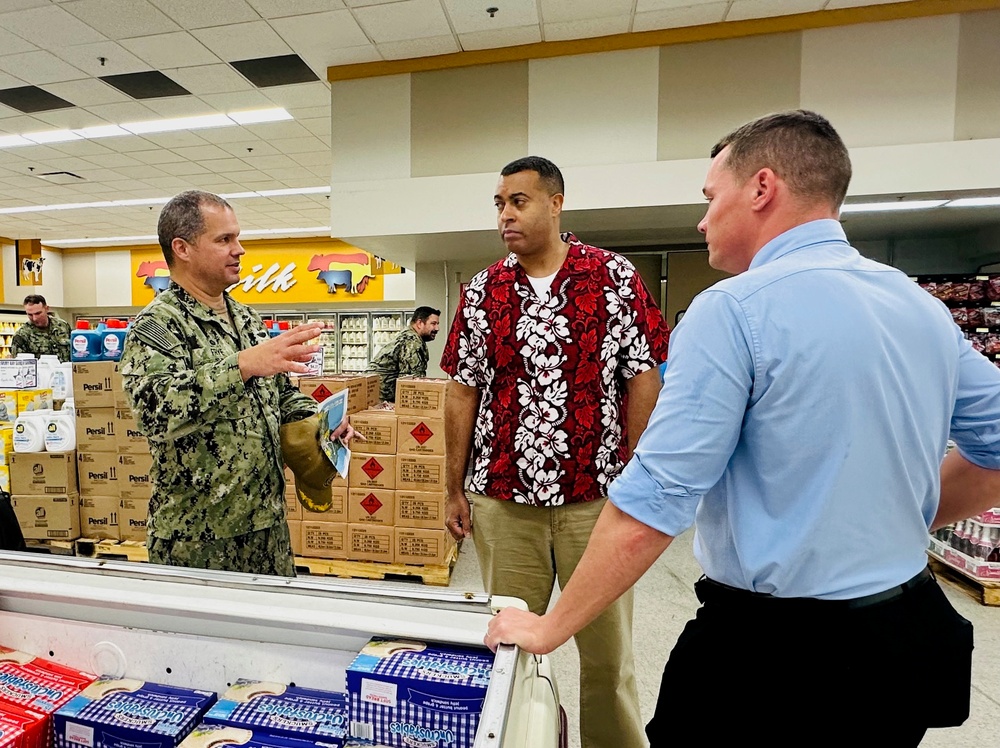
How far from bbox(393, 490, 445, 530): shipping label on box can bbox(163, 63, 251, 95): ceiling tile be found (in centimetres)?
383

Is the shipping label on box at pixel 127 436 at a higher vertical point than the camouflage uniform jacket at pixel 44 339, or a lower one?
lower

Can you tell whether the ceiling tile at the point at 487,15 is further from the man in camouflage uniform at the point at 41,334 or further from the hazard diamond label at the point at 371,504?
the man in camouflage uniform at the point at 41,334

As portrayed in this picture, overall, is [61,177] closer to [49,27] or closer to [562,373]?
[49,27]

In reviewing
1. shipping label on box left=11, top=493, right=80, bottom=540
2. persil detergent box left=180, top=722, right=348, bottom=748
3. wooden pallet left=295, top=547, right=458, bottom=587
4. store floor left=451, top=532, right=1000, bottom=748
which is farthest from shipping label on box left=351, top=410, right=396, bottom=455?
persil detergent box left=180, top=722, right=348, bottom=748

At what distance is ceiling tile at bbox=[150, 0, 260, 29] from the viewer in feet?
12.4

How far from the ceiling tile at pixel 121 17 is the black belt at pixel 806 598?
4839 millimetres

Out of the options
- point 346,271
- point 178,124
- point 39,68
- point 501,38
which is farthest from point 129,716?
point 346,271

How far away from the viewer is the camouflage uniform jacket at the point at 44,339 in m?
6.20

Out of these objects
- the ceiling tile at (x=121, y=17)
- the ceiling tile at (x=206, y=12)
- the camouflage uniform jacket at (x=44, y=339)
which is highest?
the ceiling tile at (x=206, y=12)

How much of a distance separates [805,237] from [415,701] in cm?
90

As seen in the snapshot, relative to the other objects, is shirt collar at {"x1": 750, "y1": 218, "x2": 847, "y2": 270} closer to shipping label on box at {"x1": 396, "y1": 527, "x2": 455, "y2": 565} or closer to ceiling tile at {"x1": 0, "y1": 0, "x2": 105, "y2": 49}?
shipping label on box at {"x1": 396, "y1": 527, "x2": 455, "y2": 565}

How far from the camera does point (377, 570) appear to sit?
362cm

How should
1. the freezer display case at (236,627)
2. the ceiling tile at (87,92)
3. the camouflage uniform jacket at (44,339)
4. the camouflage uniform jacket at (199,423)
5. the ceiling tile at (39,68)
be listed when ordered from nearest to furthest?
the freezer display case at (236,627) < the camouflage uniform jacket at (199,423) < the ceiling tile at (39,68) < the ceiling tile at (87,92) < the camouflage uniform jacket at (44,339)

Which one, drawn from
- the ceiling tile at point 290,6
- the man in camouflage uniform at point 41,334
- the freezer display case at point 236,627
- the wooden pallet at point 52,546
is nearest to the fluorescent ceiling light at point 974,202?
the ceiling tile at point 290,6
